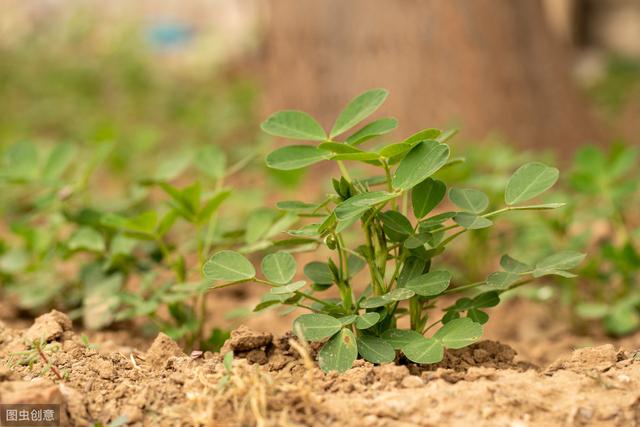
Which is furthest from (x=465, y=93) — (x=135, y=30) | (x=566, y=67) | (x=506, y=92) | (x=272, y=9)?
(x=135, y=30)

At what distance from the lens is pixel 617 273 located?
8.45ft

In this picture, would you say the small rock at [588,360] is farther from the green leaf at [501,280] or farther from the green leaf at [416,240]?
the green leaf at [416,240]

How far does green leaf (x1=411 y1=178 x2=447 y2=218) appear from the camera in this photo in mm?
1614

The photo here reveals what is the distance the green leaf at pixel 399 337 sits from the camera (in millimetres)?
1561

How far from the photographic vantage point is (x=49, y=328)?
174 cm

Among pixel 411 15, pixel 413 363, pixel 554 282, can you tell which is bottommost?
pixel 554 282

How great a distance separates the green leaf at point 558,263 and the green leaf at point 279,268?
0.49 m

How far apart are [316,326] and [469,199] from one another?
435 mm

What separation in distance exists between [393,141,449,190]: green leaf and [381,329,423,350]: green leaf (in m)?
0.29

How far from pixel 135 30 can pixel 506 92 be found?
5021 mm

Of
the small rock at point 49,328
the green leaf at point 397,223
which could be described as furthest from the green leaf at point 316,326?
the small rock at point 49,328

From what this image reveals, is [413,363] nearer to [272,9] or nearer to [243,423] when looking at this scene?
[243,423]

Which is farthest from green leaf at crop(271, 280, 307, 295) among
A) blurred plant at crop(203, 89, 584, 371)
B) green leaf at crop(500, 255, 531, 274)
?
green leaf at crop(500, 255, 531, 274)

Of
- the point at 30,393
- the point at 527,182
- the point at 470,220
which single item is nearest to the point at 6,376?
the point at 30,393
